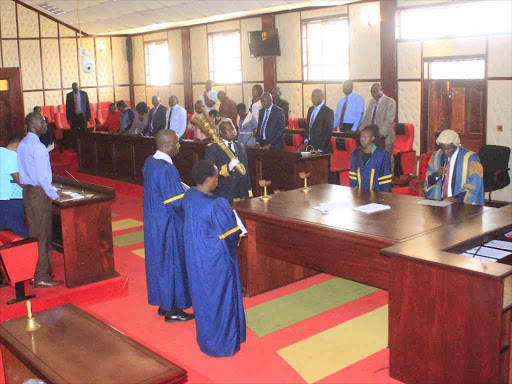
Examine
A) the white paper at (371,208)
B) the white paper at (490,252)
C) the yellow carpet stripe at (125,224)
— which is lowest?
the yellow carpet stripe at (125,224)

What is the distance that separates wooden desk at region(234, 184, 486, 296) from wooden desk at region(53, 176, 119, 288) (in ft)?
4.77

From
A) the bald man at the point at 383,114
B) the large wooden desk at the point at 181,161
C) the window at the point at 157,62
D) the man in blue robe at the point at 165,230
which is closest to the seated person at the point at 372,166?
the man in blue robe at the point at 165,230

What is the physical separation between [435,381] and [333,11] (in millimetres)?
10334

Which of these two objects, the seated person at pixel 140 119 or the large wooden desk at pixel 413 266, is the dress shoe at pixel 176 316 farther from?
the seated person at pixel 140 119

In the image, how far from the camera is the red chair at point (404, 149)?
10.7 m

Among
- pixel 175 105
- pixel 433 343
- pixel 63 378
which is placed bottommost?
pixel 433 343

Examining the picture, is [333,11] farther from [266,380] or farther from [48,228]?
[266,380]

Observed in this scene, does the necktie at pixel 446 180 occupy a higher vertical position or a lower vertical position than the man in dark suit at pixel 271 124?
lower

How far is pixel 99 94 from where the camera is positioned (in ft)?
64.5

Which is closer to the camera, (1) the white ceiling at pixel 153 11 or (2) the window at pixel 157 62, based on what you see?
(1) the white ceiling at pixel 153 11

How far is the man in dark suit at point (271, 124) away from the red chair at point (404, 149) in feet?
7.64

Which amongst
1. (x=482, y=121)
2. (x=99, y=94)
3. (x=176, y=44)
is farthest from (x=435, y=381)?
(x=99, y=94)

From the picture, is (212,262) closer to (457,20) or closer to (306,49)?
(457,20)

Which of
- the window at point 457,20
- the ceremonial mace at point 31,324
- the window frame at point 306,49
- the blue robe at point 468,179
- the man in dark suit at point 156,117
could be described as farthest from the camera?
the window frame at point 306,49
